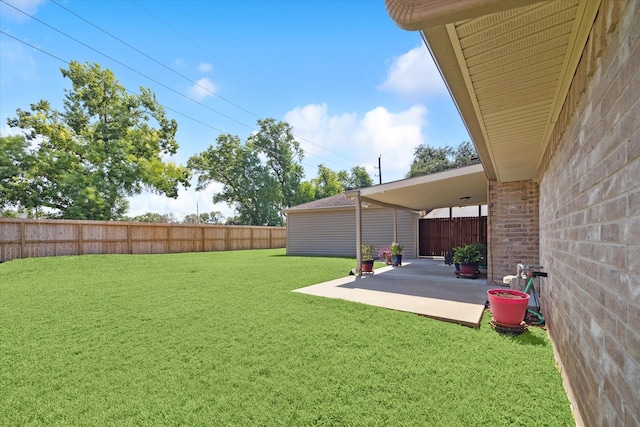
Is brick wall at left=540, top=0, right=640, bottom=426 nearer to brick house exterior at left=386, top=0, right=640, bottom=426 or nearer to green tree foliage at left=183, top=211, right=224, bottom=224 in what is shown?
brick house exterior at left=386, top=0, right=640, bottom=426

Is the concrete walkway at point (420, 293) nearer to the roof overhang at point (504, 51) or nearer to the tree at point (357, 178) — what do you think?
the roof overhang at point (504, 51)

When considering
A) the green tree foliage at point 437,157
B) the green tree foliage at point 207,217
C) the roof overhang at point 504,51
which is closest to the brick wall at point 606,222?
the roof overhang at point 504,51

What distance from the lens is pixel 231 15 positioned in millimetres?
10734

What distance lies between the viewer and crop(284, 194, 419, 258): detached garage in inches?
546

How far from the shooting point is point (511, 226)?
621 centimetres

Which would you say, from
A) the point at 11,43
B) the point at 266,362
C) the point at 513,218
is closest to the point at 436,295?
the point at 513,218

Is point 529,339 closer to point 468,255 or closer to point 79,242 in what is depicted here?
point 468,255

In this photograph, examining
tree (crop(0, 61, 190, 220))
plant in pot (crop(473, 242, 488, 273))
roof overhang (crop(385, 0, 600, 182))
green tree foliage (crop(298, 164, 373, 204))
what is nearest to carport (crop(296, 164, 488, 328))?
plant in pot (crop(473, 242, 488, 273))

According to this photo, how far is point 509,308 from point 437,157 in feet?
114

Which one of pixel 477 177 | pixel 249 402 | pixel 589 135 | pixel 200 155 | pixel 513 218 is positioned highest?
pixel 200 155

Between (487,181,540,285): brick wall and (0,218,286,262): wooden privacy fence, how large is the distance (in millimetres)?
14784

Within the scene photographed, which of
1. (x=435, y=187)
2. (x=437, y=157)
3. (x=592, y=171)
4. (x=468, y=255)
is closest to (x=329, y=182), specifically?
(x=437, y=157)

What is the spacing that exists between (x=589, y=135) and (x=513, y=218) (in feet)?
16.7

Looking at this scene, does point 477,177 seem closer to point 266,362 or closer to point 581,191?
point 581,191
